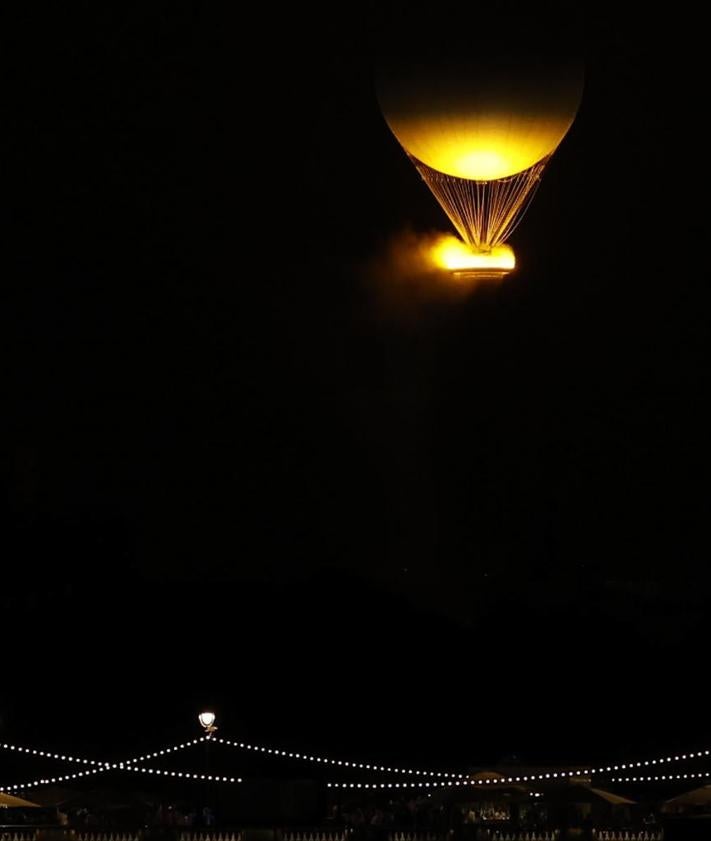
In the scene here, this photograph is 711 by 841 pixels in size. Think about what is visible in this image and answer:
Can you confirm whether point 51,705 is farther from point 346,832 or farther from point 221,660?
point 346,832

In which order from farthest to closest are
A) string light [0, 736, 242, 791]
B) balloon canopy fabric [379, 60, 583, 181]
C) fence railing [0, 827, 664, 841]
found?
1. balloon canopy fabric [379, 60, 583, 181]
2. string light [0, 736, 242, 791]
3. fence railing [0, 827, 664, 841]

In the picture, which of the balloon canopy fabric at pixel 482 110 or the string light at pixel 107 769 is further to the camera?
the balloon canopy fabric at pixel 482 110

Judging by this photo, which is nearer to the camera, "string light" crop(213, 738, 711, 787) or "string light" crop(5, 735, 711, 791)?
"string light" crop(5, 735, 711, 791)

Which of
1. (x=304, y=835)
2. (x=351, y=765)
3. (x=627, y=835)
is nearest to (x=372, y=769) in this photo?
(x=351, y=765)

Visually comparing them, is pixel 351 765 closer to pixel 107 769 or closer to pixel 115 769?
pixel 115 769

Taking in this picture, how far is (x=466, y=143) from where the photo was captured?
41.3 m

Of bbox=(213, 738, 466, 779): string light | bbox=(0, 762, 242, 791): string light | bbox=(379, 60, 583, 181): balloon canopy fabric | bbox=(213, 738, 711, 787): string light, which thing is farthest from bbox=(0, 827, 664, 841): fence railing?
bbox=(379, 60, 583, 181): balloon canopy fabric

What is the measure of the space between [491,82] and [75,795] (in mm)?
11736

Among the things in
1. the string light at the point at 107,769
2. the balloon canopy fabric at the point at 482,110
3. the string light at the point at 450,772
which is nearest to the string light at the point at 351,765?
the string light at the point at 450,772

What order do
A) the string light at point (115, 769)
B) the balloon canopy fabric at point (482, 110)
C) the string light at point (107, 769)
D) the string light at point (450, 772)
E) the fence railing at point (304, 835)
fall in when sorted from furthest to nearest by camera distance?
1. the balloon canopy fabric at point (482, 110)
2. the string light at point (450, 772)
3. the string light at point (107, 769)
4. the string light at point (115, 769)
5. the fence railing at point (304, 835)

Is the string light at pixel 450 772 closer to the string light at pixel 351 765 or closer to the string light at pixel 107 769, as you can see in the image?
the string light at pixel 351 765

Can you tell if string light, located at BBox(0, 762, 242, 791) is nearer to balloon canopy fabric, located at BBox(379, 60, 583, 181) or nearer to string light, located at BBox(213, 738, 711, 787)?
string light, located at BBox(213, 738, 711, 787)

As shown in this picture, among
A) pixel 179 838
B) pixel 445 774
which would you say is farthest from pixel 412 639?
pixel 179 838

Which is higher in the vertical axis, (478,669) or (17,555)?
(17,555)
